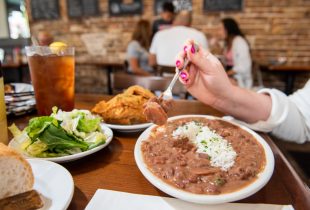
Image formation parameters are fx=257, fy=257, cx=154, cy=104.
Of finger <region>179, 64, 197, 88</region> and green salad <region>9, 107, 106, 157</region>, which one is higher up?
finger <region>179, 64, 197, 88</region>

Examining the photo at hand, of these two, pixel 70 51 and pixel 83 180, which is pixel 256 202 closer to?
pixel 83 180

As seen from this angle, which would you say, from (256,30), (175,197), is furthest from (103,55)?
(175,197)

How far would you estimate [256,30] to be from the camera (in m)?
4.34

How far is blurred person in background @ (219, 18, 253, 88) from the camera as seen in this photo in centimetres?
Result: 388

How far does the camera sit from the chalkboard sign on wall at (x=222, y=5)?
430 cm

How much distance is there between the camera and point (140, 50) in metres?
4.18

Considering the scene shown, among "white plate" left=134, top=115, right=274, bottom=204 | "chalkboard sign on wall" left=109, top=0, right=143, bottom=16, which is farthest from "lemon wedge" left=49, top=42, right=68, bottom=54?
"chalkboard sign on wall" left=109, top=0, right=143, bottom=16

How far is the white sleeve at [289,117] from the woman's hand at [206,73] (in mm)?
186

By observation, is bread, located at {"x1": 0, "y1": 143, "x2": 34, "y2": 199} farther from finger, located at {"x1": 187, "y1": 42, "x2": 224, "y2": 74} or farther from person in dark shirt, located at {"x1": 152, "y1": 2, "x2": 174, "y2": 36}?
person in dark shirt, located at {"x1": 152, "y1": 2, "x2": 174, "y2": 36}

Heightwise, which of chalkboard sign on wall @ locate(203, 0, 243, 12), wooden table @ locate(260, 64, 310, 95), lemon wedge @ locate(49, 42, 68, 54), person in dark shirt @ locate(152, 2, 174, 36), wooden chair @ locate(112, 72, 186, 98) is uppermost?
chalkboard sign on wall @ locate(203, 0, 243, 12)

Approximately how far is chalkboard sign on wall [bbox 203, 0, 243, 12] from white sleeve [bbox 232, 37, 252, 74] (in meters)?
0.73

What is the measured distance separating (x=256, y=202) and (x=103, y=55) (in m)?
4.89

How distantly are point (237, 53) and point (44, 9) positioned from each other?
3.90 meters

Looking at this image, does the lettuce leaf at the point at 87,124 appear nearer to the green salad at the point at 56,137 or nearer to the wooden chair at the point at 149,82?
the green salad at the point at 56,137
